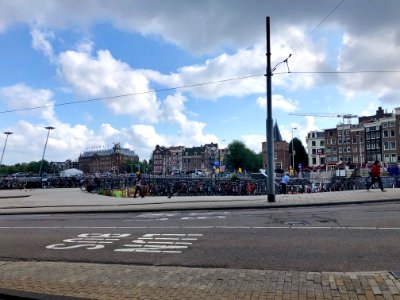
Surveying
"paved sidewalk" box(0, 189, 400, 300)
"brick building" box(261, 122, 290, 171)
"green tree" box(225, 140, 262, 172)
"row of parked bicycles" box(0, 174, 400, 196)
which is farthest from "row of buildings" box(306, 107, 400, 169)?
"paved sidewalk" box(0, 189, 400, 300)

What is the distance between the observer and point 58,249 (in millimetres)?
9477

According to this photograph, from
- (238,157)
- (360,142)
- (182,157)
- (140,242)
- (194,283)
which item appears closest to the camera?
(194,283)

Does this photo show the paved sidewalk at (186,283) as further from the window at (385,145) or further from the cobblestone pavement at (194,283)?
the window at (385,145)

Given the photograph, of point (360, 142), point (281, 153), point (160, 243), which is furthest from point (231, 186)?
→ point (281, 153)

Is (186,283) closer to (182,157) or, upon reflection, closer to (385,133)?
(385,133)

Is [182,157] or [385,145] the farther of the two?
[182,157]

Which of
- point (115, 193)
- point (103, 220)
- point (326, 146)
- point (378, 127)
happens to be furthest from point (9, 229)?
point (326, 146)

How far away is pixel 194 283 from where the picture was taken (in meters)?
5.89

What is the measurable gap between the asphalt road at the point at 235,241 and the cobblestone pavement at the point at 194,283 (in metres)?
0.72

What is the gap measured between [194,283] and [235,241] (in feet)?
11.3

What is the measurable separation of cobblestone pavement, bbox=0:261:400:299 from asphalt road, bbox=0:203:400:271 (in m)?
0.72

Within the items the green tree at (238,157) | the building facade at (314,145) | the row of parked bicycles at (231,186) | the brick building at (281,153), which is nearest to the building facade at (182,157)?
the green tree at (238,157)

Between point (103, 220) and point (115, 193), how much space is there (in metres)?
18.1

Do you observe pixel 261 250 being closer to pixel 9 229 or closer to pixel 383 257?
pixel 383 257
